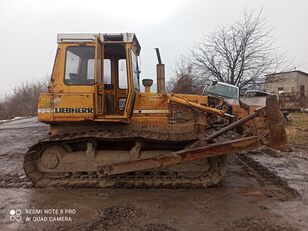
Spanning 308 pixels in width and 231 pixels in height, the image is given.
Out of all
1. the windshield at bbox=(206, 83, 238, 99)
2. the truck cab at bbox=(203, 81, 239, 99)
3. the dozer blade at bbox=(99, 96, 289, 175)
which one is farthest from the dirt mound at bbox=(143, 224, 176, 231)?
the windshield at bbox=(206, 83, 238, 99)

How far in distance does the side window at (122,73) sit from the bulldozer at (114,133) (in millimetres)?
45

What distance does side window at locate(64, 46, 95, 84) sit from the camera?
6516mm

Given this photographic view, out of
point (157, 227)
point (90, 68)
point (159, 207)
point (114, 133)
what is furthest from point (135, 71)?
point (157, 227)

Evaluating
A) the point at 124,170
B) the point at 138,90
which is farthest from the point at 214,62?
the point at 124,170

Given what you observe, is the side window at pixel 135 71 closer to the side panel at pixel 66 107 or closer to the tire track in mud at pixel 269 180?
the side panel at pixel 66 107

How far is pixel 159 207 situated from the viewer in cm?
543

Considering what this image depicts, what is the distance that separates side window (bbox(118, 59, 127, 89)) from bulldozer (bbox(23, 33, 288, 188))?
0.04 m

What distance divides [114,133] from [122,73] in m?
1.30

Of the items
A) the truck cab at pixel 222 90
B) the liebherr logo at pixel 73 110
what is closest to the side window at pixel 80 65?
the liebherr logo at pixel 73 110

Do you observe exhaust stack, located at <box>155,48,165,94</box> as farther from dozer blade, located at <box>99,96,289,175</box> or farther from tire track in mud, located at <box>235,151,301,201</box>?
tire track in mud, located at <box>235,151,301,201</box>

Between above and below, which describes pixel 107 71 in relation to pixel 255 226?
above

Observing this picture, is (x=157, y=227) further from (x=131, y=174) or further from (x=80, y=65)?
(x=80, y=65)

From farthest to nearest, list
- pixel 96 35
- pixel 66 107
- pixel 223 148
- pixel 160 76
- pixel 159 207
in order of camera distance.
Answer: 1. pixel 160 76
2. pixel 96 35
3. pixel 66 107
4. pixel 223 148
5. pixel 159 207

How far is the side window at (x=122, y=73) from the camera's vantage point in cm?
690
